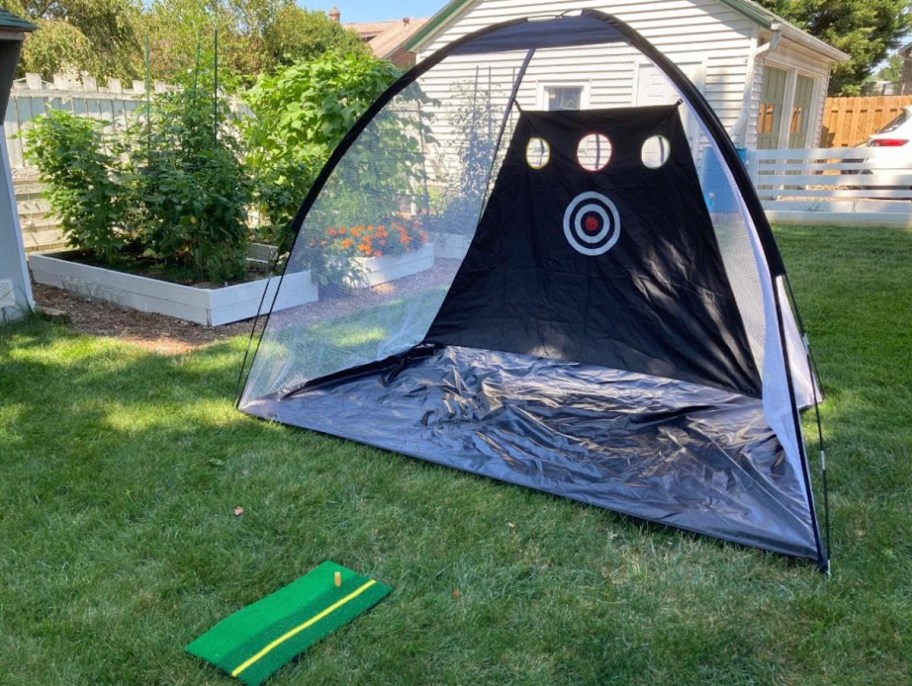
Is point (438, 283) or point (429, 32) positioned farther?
point (429, 32)

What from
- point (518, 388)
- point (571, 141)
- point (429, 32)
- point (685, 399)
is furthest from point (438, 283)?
point (429, 32)

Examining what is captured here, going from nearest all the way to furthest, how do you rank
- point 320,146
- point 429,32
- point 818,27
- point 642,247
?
point 642,247
point 320,146
point 429,32
point 818,27

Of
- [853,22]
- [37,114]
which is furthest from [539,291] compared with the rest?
[853,22]

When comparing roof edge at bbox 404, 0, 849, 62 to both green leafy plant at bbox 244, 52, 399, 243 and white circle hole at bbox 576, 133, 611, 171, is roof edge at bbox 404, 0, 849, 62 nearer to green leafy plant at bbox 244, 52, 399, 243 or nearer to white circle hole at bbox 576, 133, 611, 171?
green leafy plant at bbox 244, 52, 399, 243

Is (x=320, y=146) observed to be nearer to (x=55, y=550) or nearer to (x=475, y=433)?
(x=475, y=433)

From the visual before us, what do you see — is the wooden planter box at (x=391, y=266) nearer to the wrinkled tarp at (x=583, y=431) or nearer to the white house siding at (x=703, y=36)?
the wrinkled tarp at (x=583, y=431)

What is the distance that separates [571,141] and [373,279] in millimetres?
1192

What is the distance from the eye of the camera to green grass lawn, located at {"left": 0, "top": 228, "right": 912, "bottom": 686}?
6.19 ft

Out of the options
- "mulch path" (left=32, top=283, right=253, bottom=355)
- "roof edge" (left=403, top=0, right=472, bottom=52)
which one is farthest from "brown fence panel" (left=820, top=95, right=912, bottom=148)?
"mulch path" (left=32, top=283, right=253, bottom=355)

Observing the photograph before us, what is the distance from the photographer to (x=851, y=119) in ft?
48.4

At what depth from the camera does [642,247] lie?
3385 millimetres

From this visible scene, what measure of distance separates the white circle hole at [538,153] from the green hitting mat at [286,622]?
87.0 inches

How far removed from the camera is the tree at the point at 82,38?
18.4m

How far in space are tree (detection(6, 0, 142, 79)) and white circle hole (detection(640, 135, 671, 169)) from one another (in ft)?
62.0
